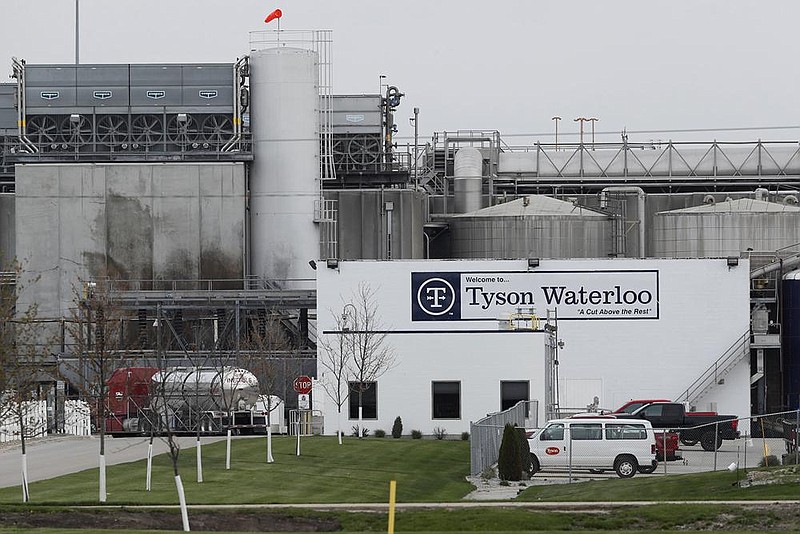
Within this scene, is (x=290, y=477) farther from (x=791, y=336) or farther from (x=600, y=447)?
(x=791, y=336)

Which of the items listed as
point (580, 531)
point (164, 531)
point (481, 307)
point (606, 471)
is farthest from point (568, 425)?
point (481, 307)

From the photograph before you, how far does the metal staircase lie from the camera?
206ft

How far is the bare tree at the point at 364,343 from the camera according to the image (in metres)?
58.8

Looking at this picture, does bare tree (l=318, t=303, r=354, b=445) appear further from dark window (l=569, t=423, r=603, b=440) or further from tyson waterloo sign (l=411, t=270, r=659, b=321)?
dark window (l=569, t=423, r=603, b=440)

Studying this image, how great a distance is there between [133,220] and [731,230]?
31.7 metres

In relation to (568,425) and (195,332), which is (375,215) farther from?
(568,425)

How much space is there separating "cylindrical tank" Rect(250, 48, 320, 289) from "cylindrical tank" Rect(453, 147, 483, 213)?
10.0 metres

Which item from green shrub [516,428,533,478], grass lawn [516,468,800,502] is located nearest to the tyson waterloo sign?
green shrub [516,428,533,478]

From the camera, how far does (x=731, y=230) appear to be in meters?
75.2

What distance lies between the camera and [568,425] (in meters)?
41.6

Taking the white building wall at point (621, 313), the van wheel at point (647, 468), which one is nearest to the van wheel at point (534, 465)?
the van wheel at point (647, 468)

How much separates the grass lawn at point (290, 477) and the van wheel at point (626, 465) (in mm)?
4429

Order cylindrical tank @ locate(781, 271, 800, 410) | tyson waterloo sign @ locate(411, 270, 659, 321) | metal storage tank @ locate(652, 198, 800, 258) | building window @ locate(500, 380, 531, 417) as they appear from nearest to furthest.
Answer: building window @ locate(500, 380, 531, 417) < tyson waterloo sign @ locate(411, 270, 659, 321) < cylindrical tank @ locate(781, 271, 800, 410) < metal storage tank @ locate(652, 198, 800, 258)

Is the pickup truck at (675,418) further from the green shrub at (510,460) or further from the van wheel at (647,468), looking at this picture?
the green shrub at (510,460)
